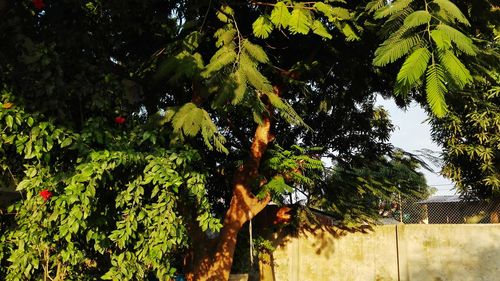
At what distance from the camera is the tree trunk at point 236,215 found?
24.2ft

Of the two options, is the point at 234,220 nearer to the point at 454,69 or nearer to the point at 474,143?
the point at 454,69

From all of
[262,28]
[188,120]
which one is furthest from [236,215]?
[262,28]

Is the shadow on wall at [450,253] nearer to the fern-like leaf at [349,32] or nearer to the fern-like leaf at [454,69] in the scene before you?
the fern-like leaf at [349,32]

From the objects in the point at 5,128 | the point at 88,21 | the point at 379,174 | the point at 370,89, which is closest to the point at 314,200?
the point at 379,174

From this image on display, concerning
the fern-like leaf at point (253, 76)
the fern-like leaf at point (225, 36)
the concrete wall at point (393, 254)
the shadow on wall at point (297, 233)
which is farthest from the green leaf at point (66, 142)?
the concrete wall at point (393, 254)

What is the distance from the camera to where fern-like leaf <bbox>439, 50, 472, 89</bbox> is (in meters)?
3.02

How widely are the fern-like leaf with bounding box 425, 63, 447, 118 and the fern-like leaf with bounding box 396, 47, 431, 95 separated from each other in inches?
2.5

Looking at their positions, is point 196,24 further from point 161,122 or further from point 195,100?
point 161,122

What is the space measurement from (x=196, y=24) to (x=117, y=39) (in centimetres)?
107

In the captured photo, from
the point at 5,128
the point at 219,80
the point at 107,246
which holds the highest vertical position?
the point at 219,80

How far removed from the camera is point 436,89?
3.02m

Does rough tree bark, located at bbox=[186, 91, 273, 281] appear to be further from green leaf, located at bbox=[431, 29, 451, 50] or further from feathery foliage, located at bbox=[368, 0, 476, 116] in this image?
green leaf, located at bbox=[431, 29, 451, 50]

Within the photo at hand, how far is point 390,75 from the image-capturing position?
24.1 ft

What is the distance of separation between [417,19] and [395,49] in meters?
0.26
